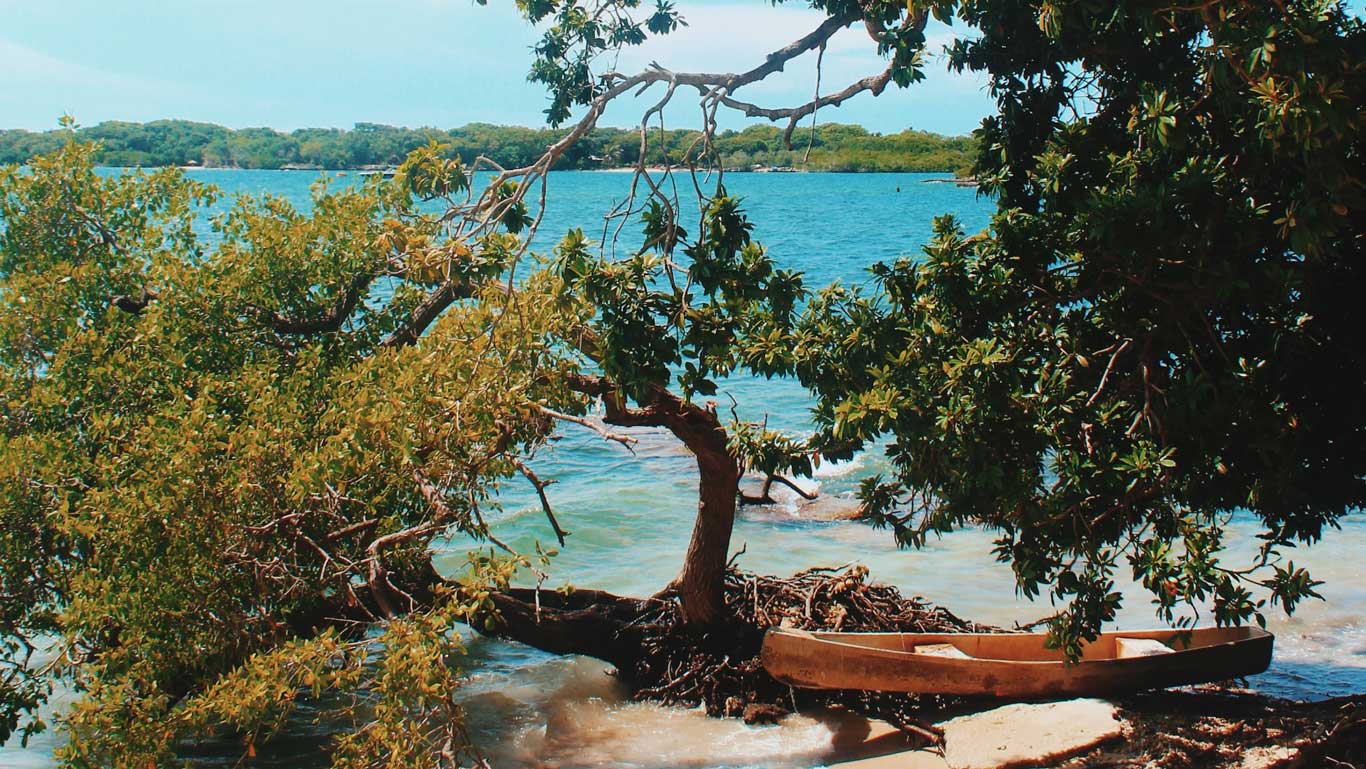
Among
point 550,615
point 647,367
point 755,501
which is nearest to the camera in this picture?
point 647,367

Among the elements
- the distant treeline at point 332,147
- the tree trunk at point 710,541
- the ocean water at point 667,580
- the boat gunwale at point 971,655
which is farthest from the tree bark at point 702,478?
the distant treeline at point 332,147

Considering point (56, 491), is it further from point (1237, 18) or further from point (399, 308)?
point (1237, 18)

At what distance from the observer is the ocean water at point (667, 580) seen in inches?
372

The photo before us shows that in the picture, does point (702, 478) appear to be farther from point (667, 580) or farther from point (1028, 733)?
point (667, 580)

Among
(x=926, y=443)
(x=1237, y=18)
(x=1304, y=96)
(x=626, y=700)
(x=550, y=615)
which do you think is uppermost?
(x=1237, y=18)

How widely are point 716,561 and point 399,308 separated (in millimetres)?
3556

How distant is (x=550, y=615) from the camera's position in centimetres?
990

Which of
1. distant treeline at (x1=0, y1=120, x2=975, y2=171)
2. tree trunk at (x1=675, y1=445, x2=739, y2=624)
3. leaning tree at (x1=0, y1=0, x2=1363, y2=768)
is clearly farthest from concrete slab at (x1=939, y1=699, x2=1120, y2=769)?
distant treeline at (x1=0, y1=120, x2=975, y2=171)

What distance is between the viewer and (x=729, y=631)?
33.0 feet

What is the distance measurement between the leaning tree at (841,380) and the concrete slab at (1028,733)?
1785 millimetres

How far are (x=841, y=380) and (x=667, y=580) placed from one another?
805cm

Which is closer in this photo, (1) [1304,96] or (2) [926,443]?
(1) [1304,96]

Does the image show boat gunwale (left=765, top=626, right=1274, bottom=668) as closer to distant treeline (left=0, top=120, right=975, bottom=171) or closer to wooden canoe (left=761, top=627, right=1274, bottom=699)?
wooden canoe (left=761, top=627, right=1274, bottom=699)

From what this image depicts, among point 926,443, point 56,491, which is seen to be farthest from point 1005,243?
point 56,491
